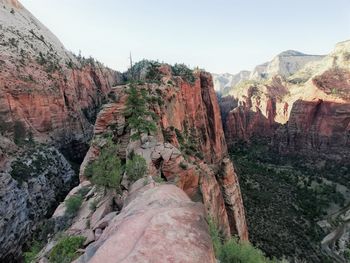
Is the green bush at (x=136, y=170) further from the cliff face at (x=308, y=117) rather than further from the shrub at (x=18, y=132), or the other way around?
the cliff face at (x=308, y=117)

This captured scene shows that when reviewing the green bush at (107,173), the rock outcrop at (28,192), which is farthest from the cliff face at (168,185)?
the rock outcrop at (28,192)

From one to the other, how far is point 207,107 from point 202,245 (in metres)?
61.1

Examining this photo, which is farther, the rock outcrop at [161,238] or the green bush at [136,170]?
the green bush at [136,170]

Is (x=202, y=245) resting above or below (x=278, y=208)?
above

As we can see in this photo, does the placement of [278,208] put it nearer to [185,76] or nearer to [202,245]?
[185,76]

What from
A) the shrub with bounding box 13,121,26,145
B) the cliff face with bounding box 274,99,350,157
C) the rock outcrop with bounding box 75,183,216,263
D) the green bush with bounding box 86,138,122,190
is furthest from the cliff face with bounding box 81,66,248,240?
the cliff face with bounding box 274,99,350,157

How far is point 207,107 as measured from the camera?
69.4 m

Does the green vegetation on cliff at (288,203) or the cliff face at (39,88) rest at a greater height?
the cliff face at (39,88)

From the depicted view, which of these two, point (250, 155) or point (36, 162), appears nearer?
point (36, 162)

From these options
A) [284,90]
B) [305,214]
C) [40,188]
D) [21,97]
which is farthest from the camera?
[284,90]

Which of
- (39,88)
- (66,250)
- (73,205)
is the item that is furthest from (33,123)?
(66,250)

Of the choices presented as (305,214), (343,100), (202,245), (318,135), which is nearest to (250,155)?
(318,135)

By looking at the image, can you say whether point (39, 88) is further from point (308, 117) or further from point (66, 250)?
point (308, 117)

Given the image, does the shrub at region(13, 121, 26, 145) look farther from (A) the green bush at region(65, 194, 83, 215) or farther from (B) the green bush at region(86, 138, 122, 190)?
(B) the green bush at region(86, 138, 122, 190)
